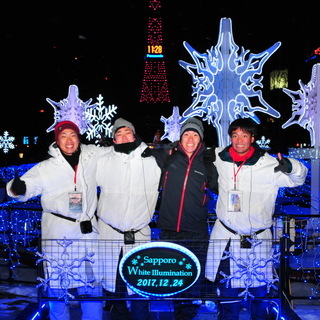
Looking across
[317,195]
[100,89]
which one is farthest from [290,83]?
[317,195]

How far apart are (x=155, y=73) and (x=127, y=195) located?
8691cm

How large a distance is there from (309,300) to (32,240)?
4.90 metres

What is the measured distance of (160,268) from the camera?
3285 millimetres

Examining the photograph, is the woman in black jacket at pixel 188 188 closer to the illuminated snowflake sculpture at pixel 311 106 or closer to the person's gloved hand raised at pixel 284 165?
the person's gloved hand raised at pixel 284 165

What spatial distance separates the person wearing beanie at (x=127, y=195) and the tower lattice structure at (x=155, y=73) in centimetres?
8099

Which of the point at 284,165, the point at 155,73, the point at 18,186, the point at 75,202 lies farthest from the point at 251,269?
the point at 155,73

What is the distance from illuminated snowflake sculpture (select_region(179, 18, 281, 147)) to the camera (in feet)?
33.0

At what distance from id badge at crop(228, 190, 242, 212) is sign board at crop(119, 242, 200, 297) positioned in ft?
2.34

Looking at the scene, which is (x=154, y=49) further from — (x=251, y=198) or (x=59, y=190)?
(x=251, y=198)

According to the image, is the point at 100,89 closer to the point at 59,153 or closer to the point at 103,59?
the point at 103,59

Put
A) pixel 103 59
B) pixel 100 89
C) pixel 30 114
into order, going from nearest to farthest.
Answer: pixel 30 114
pixel 100 89
pixel 103 59

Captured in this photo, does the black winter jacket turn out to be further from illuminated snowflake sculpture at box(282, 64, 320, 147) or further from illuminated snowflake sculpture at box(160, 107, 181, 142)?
illuminated snowflake sculpture at box(160, 107, 181, 142)

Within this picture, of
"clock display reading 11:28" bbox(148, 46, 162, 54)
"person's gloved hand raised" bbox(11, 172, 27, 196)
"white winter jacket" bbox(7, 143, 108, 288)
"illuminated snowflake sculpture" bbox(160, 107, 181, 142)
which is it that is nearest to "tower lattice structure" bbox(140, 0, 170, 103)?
"clock display reading 11:28" bbox(148, 46, 162, 54)

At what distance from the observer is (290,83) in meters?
56.3
